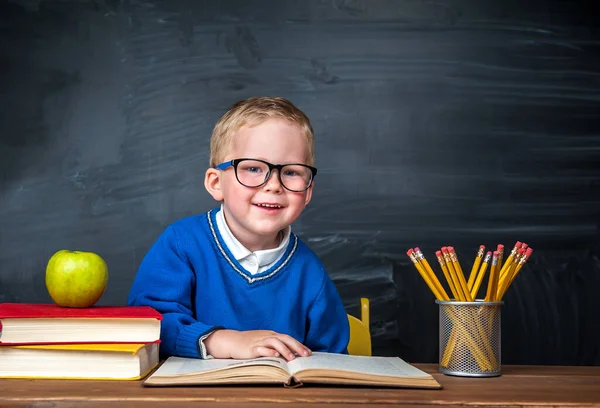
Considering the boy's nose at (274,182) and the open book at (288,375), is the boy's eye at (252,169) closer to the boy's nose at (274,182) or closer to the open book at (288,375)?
the boy's nose at (274,182)

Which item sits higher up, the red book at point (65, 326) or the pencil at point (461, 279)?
the pencil at point (461, 279)

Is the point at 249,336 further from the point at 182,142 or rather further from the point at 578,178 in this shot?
the point at 578,178

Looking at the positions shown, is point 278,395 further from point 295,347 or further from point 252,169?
point 252,169

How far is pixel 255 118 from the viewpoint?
1.51 m

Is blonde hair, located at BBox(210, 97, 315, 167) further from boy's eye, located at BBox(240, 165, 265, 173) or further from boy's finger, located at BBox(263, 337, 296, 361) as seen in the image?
boy's finger, located at BBox(263, 337, 296, 361)

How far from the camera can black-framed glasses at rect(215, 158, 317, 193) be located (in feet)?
4.75

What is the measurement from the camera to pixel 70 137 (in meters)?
2.73

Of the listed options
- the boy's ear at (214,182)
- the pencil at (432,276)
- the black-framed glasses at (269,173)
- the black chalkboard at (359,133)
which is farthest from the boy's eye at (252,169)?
the black chalkboard at (359,133)

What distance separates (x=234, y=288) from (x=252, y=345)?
1.07 ft

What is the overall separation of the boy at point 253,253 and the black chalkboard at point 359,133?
1.17 m

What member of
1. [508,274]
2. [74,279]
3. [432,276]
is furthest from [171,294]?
[508,274]

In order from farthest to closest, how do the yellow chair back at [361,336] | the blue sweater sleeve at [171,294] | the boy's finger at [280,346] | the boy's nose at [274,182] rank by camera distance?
the yellow chair back at [361,336] < the boy's nose at [274,182] < the blue sweater sleeve at [171,294] < the boy's finger at [280,346]

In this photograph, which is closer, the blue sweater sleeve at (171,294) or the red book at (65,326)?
the red book at (65,326)

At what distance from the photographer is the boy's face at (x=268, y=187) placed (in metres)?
1.46
